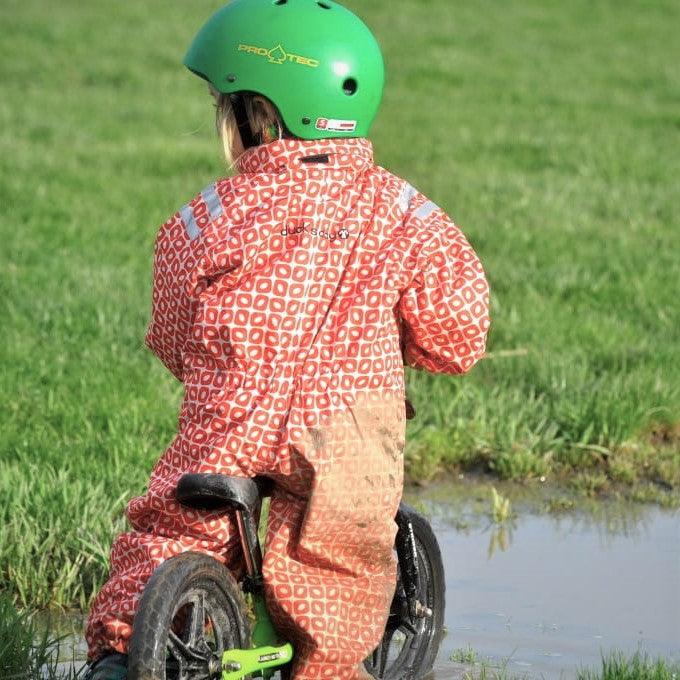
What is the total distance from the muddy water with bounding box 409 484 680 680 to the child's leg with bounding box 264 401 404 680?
0.78 metres

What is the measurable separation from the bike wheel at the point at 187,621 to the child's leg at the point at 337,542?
4.2 inches

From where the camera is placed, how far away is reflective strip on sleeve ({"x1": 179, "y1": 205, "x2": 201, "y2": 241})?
11.4 ft

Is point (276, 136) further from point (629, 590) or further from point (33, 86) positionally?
point (33, 86)

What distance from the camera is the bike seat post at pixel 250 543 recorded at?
3.37 m

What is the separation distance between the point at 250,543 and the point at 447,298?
719 millimetres

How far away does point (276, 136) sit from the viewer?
3.59 metres

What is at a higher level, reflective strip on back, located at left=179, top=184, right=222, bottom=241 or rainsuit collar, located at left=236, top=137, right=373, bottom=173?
rainsuit collar, located at left=236, top=137, right=373, bottom=173

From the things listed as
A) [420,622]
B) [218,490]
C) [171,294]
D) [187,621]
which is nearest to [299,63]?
[171,294]

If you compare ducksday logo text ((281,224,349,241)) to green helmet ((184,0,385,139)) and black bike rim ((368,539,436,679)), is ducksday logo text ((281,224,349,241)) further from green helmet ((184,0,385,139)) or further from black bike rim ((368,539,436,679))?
black bike rim ((368,539,436,679))

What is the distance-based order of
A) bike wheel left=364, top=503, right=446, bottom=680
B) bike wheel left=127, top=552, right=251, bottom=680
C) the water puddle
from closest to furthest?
bike wheel left=127, top=552, right=251, bottom=680 < bike wheel left=364, top=503, right=446, bottom=680 < the water puddle

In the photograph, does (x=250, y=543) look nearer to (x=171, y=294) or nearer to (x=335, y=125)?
(x=171, y=294)

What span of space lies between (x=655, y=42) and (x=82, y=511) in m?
13.8

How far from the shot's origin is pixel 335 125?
3.57 metres

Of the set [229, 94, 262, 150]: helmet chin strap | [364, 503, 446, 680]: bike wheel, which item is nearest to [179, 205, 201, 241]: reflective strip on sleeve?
[229, 94, 262, 150]: helmet chin strap
